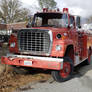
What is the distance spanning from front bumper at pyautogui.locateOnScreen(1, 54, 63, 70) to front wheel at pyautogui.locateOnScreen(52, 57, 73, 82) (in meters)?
0.55

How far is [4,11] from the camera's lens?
39250 millimetres

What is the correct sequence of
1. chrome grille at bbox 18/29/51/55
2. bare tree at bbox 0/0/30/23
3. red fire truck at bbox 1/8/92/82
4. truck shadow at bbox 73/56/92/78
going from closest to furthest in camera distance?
red fire truck at bbox 1/8/92/82, chrome grille at bbox 18/29/51/55, truck shadow at bbox 73/56/92/78, bare tree at bbox 0/0/30/23

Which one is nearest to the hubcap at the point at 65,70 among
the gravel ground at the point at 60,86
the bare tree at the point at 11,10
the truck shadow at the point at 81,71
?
the gravel ground at the point at 60,86

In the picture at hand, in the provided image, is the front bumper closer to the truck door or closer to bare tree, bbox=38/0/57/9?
the truck door

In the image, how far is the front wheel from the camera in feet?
19.9

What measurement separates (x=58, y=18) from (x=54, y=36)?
5.37 ft

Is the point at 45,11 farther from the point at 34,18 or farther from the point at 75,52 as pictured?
the point at 75,52

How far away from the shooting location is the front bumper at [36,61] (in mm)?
5586

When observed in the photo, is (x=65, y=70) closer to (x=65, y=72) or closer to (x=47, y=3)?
(x=65, y=72)

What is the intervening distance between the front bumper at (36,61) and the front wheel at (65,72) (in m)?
0.55

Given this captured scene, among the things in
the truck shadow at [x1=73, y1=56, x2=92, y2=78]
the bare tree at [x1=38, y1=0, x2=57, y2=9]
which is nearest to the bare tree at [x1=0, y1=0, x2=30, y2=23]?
the bare tree at [x1=38, y1=0, x2=57, y2=9]

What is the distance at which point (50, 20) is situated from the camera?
7684 mm

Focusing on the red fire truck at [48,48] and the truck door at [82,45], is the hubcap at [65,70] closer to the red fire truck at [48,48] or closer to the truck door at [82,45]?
the red fire truck at [48,48]

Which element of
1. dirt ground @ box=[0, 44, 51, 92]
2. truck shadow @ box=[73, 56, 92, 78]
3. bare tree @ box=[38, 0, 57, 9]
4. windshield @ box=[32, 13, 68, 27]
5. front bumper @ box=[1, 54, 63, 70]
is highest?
bare tree @ box=[38, 0, 57, 9]
